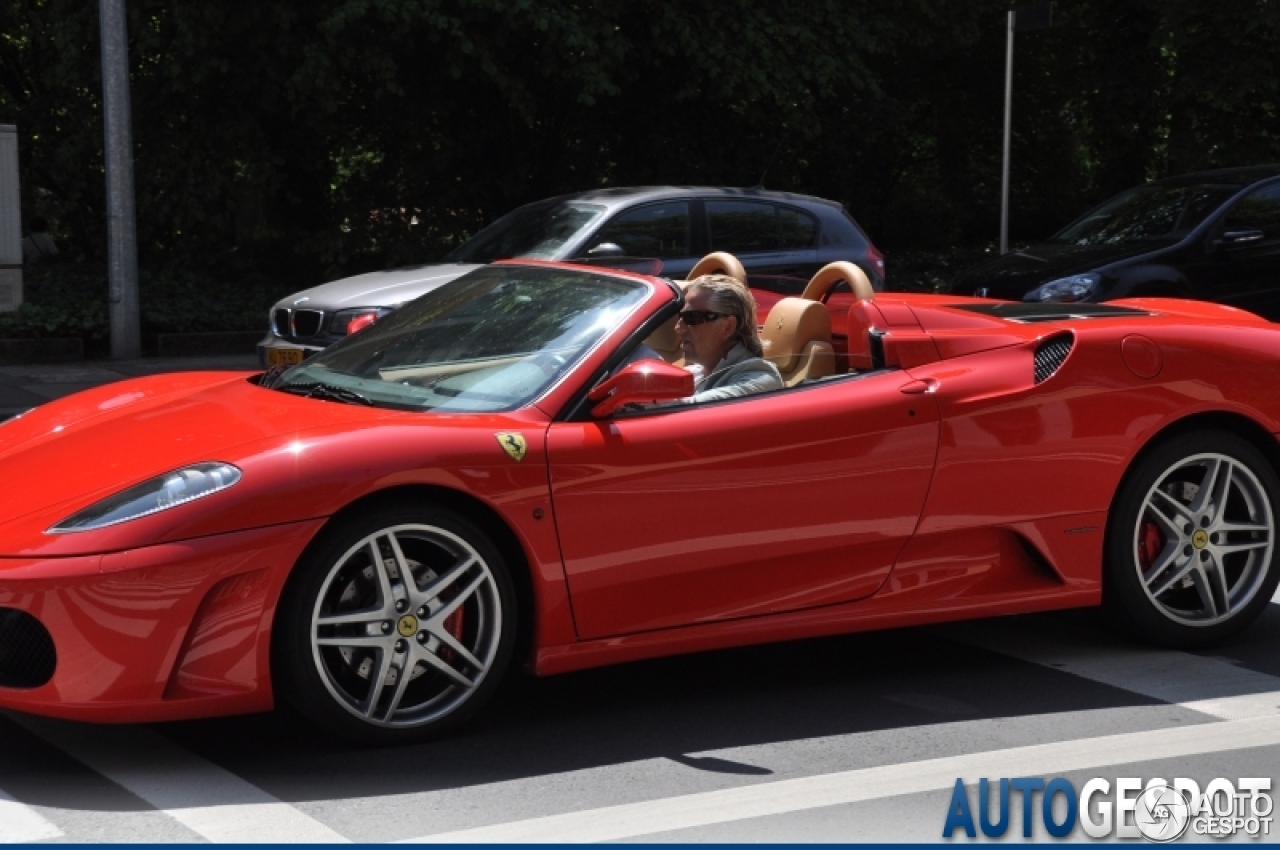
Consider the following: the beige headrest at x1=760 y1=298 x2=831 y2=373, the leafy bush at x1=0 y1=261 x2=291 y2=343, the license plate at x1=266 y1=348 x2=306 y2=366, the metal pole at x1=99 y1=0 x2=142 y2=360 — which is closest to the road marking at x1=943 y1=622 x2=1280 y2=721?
the beige headrest at x1=760 y1=298 x2=831 y2=373

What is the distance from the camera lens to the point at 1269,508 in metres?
6.11

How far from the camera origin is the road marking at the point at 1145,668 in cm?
548

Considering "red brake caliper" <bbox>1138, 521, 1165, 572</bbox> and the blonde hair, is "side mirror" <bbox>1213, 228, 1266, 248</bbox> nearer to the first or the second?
"red brake caliper" <bbox>1138, 521, 1165, 572</bbox>

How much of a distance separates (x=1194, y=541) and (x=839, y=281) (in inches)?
57.5

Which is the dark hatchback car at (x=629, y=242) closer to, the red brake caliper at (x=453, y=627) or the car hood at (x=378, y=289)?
the car hood at (x=378, y=289)

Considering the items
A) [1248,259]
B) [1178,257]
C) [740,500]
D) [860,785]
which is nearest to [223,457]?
[740,500]

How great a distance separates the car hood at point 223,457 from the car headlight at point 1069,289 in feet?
29.4

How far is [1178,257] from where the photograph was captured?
45.1ft

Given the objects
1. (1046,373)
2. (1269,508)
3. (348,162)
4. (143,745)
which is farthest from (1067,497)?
(348,162)

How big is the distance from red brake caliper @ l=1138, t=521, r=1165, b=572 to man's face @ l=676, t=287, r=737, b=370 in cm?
147

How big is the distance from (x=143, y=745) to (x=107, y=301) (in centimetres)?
1190

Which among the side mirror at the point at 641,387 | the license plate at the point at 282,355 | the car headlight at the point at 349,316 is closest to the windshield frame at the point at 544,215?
the car headlight at the point at 349,316

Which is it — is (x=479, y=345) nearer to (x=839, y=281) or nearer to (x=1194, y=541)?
(x=839, y=281)

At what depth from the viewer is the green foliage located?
17.3 m
